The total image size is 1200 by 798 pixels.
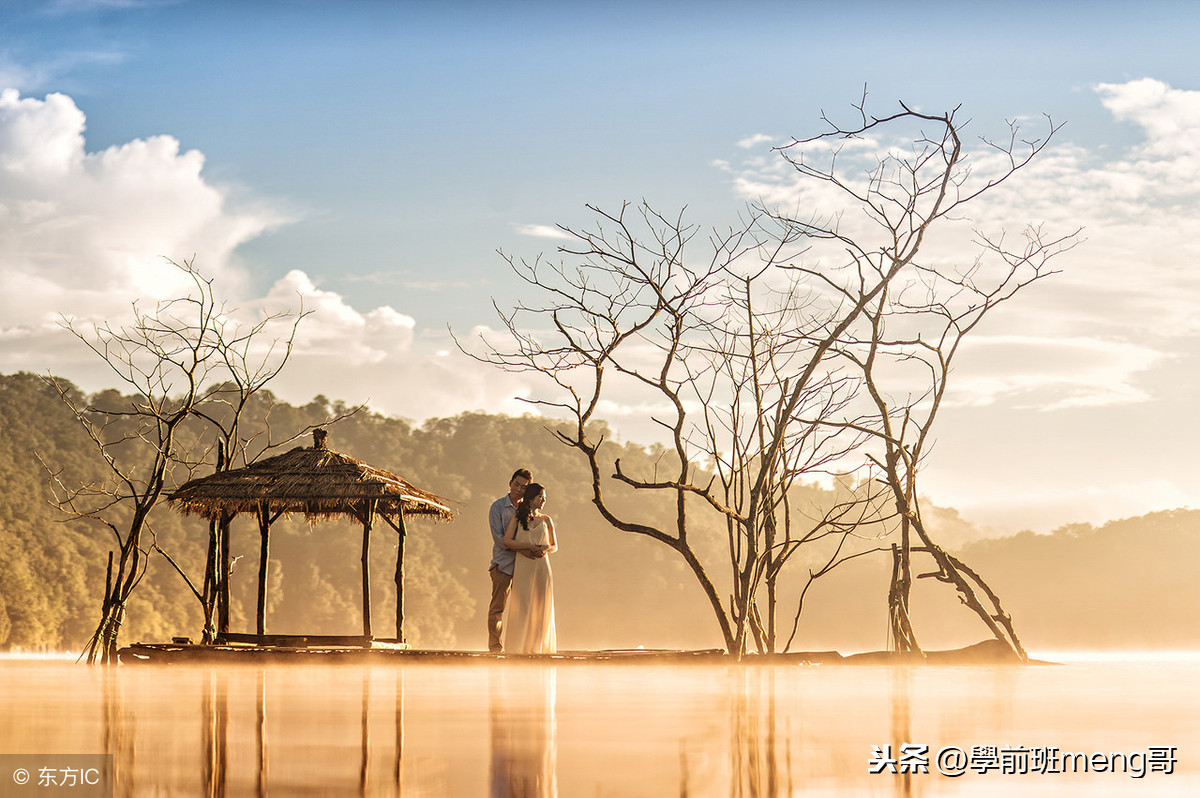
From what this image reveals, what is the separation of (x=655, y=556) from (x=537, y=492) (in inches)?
1693

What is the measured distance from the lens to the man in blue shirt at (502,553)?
8.45 metres

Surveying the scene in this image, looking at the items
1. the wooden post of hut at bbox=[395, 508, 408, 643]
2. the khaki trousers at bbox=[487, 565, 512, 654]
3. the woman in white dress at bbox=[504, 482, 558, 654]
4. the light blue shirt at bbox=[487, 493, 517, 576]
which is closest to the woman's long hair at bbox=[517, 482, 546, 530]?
the woman in white dress at bbox=[504, 482, 558, 654]

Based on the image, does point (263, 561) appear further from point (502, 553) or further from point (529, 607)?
point (529, 607)

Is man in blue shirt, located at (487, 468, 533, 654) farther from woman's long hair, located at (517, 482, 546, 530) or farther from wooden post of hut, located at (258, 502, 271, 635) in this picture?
wooden post of hut, located at (258, 502, 271, 635)

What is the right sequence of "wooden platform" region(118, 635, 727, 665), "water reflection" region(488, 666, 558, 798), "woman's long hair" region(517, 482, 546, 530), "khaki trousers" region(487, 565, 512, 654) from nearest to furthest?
"water reflection" region(488, 666, 558, 798)
"wooden platform" region(118, 635, 727, 665)
"woman's long hair" region(517, 482, 546, 530)
"khaki trousers" region(487, 565, 512, 654)

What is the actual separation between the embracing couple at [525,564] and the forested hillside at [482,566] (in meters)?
30.1

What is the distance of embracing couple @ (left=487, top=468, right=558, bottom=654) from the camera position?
329 inches

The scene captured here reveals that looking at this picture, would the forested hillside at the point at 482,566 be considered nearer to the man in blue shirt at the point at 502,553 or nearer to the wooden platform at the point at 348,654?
the wooden platform at the point at 348,654

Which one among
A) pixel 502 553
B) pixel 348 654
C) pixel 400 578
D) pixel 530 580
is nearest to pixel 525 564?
pixel 530 580

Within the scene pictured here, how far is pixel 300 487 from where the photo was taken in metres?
10.2

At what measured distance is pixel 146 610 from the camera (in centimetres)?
3672

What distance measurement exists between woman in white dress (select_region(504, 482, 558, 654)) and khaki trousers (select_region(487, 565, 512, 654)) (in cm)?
13

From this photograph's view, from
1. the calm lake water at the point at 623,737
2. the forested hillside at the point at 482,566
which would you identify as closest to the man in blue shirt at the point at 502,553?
the calm lake water at the point at 623,737

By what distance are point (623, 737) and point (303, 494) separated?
7.34 meters
